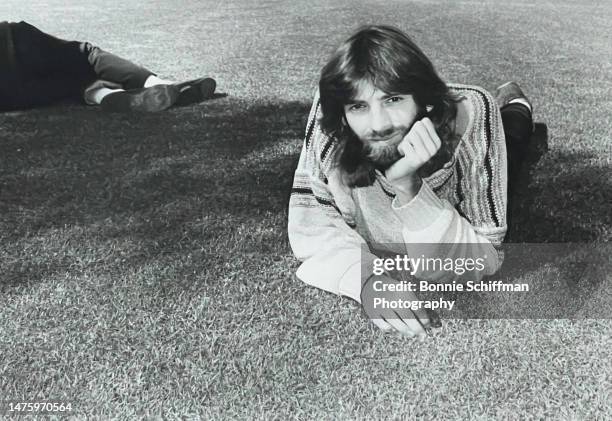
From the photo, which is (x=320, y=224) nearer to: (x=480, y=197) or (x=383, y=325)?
(x=383, y=325)

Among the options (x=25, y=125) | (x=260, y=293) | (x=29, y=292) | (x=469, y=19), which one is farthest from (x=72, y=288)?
(x=469, y=19)

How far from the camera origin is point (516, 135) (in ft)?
12.7

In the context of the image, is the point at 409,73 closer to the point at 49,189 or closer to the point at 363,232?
the point at 363,232

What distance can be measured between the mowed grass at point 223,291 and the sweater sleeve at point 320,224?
0.34 feet

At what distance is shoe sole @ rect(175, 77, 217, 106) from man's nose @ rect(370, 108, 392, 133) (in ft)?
10.3

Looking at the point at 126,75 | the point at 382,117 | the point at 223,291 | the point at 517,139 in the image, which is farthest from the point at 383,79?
the point at 126,75

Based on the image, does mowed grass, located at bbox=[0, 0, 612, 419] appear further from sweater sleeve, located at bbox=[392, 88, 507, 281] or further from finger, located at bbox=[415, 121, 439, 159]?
finger, located at bbox=[415, 121, 439, 159]

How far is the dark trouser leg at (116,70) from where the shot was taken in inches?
217

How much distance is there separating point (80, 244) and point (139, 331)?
0.84 metres

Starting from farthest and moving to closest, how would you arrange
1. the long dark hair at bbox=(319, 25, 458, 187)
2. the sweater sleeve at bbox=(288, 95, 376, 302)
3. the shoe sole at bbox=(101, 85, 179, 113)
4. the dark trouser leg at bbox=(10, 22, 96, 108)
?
the dark trouser leg at bbox=(10, 22, 96, 108) < the shoe sole at bbox=(101, 85, 179, 113) < the sweater sleeve at bbox=(288, 95, 376, 302) < the long dark hair at bbox=(319, 25, 458, 187)

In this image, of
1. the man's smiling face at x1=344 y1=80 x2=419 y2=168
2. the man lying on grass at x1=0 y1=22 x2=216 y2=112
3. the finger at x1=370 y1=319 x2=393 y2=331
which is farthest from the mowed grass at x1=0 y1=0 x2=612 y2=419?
the man's smiling face at x1=344 y1=80 x2=419 y2=168

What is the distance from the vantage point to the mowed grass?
216 centimetres

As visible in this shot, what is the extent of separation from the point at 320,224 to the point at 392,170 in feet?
1.93

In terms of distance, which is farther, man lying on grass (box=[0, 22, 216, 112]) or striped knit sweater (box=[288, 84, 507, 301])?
man lying on grass (box=[0, 22, 216, 112])
